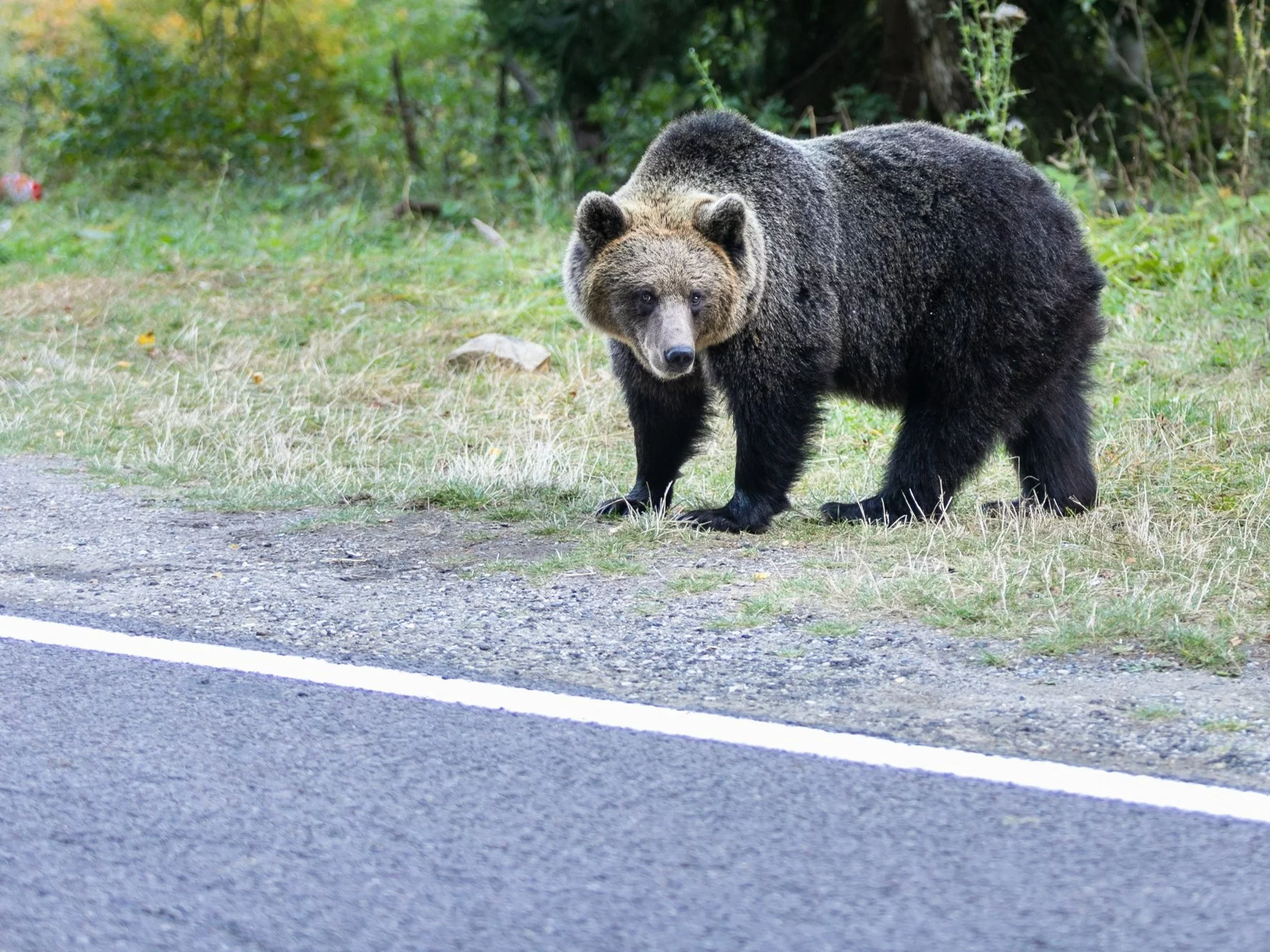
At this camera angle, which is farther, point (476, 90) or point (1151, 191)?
point (476, 90)

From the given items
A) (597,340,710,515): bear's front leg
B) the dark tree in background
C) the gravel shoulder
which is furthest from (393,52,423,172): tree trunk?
the gravel shoulder

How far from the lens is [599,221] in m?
6.02

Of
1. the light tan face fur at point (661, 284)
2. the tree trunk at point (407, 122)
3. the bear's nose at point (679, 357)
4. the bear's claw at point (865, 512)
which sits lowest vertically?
the bear's claw at point (865, 512)

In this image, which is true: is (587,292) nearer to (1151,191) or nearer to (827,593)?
(827,593)

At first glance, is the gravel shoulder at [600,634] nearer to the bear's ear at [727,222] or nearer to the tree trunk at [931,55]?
the bear's ear at [727,222]

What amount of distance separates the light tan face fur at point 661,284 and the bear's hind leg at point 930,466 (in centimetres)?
94

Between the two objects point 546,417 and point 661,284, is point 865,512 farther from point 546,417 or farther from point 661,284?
point 546,417

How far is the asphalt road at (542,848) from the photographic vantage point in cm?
257

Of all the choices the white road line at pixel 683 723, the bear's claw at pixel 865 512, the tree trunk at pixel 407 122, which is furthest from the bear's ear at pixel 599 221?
the tree trunk at pixel 407 122

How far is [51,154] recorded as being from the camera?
18312 millimetres

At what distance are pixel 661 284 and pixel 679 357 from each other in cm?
42

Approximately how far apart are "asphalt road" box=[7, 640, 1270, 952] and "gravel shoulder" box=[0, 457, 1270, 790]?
0.42 metres

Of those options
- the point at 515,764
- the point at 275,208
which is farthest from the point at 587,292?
the point at 275,208

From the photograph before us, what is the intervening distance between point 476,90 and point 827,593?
17171mm
